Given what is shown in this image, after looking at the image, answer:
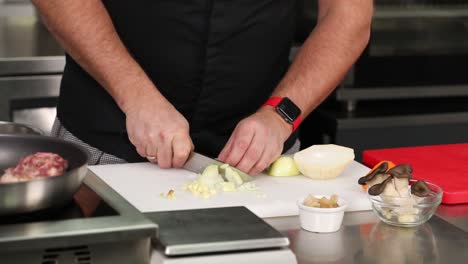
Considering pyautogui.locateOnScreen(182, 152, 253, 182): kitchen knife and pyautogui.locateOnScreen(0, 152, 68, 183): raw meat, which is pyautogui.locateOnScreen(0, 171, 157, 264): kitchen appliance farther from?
pyautogui.locateOnScreen(182, 152, 253, 182): kitchen knife

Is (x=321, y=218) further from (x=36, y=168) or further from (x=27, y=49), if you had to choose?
(x=27, y=49)

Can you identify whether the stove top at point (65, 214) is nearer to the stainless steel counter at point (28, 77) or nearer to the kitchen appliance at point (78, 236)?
the kitchen appliance at point (78, 236)

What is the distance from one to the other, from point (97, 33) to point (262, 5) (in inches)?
15.0

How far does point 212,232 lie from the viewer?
123 cm

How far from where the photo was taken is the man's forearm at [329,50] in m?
1.94

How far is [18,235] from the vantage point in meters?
1.09

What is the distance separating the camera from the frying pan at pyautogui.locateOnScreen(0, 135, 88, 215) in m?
1.13

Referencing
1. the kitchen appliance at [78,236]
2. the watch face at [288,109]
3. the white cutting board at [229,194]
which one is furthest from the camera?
the watch face at [288,109]

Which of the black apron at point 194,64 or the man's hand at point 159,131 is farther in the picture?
the black apron at point 194,64

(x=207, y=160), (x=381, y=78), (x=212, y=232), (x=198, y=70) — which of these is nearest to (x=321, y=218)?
(x=212, y=232)

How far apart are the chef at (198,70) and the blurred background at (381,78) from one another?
74 cm

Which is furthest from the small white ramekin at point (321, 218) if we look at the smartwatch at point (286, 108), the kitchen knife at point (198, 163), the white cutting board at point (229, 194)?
the smartwatch at point (286, 108)

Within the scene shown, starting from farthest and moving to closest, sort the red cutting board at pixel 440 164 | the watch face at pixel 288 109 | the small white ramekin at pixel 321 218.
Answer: the watch face at pixel 288 109 → the red cutting board at pixel 440 164 → the small white ramekin at pixel 321 218

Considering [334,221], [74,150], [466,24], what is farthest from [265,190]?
[466,24]
